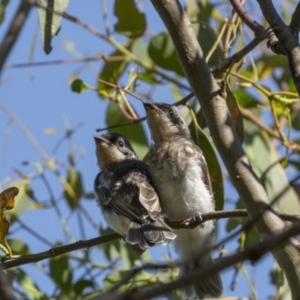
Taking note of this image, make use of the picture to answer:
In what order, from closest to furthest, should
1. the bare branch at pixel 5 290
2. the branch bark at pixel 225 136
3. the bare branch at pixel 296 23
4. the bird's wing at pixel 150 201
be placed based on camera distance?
1. the bare branch at pixel 5 290
2. the bare branch at pixel 296 23
3. the branch bark at pixel 225 136
4. the bird's wing at pixel 150 201

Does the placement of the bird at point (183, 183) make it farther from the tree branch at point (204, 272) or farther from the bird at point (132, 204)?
the tree branch at point (204, 272)

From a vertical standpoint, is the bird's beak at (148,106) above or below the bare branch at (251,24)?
above

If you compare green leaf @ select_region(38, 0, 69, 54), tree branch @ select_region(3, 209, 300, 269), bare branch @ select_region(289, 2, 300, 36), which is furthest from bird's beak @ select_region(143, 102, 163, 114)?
bare branch @ select_region(289, 2, 300, 36)

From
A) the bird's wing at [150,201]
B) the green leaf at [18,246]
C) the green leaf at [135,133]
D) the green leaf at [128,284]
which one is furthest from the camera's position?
the green leaf at [135,133]

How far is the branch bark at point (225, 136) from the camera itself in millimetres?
2387

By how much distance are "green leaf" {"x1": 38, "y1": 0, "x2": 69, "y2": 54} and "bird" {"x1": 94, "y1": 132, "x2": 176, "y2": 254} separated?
84 centimetres

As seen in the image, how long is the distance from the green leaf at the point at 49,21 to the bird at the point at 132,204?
84cm

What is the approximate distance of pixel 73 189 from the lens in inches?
191

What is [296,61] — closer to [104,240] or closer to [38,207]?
[104,240]

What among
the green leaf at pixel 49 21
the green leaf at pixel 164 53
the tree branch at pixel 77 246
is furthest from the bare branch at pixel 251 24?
the green leaf at pixel 164 53

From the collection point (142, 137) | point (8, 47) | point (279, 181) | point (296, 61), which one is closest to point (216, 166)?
point (279, 181)

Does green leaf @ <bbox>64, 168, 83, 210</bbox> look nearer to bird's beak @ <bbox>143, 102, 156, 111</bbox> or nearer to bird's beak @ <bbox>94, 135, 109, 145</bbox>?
bird's beak @ <bbox>94, 135, 109, 145</bbox>

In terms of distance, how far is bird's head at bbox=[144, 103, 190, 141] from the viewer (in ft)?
13.0

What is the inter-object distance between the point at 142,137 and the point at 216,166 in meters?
0.80
